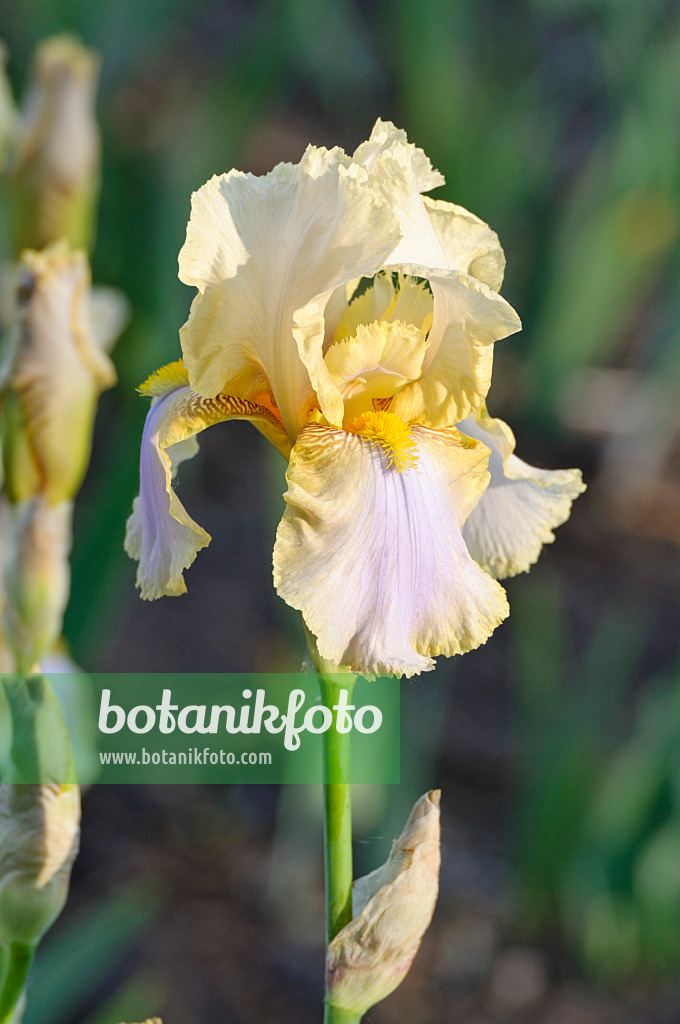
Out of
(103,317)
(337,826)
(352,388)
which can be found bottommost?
(337,826)

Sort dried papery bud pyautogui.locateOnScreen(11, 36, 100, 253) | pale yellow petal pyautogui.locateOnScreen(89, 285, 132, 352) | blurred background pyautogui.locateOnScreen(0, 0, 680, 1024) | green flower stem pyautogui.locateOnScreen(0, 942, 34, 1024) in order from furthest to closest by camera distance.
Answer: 1. blurred background pyautogui.locateOnScreen(0, 0, 680, 1024)
2. pale yellow petal pyautogui.locateOnScreen(89, 285, 132, 352)
3. dried papery bud pyautogui.locateOnScreen(11, 36, 100, 253)
4. green flower stem pyautogui.locateOnScreen(0, 942, 34, 1024)

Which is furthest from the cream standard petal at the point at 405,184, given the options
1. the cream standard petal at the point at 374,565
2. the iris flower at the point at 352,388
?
the cream standard petal at the point at 374,565

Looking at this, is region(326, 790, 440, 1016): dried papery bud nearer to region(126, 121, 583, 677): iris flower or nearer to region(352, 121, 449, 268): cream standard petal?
region(126, 121, 583, 677): iris flower

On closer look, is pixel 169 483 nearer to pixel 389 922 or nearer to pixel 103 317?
pixel 389 922

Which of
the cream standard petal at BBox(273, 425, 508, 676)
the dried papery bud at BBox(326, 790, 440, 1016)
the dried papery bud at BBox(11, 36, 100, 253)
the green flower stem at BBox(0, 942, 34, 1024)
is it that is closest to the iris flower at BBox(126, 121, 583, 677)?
the cream standard petal at BBox(273, 425, 508, 676)

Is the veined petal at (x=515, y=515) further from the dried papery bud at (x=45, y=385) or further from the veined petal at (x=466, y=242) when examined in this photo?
the dried papery bud at (x=45, y=385)

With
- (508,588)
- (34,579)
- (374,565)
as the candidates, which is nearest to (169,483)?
(374,565)
